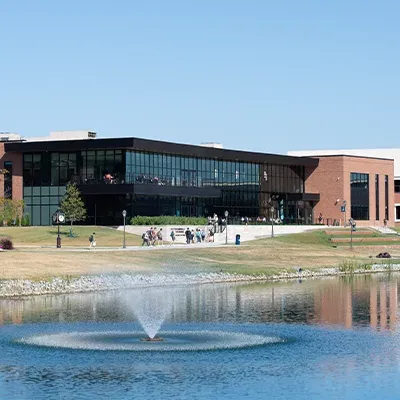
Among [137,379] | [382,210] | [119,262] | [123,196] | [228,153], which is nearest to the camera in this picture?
[137,379]

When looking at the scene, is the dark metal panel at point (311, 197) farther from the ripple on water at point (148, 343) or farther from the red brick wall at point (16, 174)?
the ripple on water at point (148, 343)

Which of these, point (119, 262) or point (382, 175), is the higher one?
point (382, 175)

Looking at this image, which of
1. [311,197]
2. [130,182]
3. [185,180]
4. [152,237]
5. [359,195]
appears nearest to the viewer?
[152,237]

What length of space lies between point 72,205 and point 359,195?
50.5 metres

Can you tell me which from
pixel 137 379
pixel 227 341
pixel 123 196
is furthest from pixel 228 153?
pixel 137 379

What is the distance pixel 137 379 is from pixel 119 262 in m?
42.9

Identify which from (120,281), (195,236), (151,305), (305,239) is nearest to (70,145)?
(195,236)

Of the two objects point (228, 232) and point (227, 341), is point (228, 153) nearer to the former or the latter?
point (228, 232)

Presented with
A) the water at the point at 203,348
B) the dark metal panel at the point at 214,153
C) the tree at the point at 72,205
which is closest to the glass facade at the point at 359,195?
the dark metal panel at the point at 214,153

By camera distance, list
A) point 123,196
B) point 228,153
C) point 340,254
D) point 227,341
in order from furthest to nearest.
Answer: point 228,153 → point 123,196 → point 340,254 → point 227,341

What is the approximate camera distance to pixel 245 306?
179ft

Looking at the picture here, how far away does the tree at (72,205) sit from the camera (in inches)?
4336

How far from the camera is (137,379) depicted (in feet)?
103

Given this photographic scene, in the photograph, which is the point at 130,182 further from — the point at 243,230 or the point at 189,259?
the point at 189,259
